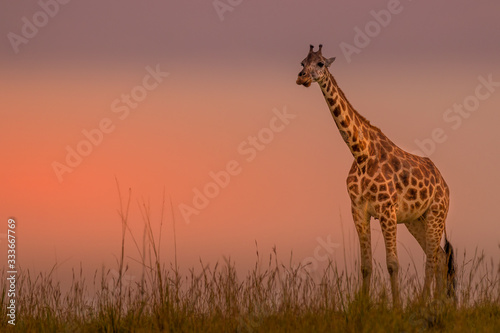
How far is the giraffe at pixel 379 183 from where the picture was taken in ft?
31.8

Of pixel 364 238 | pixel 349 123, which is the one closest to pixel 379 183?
pixel 364 238

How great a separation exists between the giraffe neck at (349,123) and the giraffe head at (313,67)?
0.60 feet

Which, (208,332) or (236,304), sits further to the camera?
(236,304)

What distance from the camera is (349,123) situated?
10.1m

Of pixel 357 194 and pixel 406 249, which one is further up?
pixel 357 194

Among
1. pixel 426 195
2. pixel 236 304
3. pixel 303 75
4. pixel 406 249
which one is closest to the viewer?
pixel 236 304

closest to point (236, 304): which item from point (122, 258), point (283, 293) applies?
point (283, 293)

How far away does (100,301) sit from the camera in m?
7.98

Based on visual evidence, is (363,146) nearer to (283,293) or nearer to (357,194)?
(357,194)

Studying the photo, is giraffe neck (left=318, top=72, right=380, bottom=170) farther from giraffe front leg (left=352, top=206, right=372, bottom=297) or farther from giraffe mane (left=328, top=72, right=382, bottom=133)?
giraffe front leg (left=352, top=206, right=372, bottom=297)

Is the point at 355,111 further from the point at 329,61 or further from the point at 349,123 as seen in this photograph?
the point at 329,61

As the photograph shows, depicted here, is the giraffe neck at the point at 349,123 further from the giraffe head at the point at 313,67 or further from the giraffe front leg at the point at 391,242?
the giraffe front leg at the point at 391,242

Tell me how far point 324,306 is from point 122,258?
2.30 metres

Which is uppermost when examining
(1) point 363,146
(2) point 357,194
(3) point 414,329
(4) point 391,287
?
(1) point 363,146
